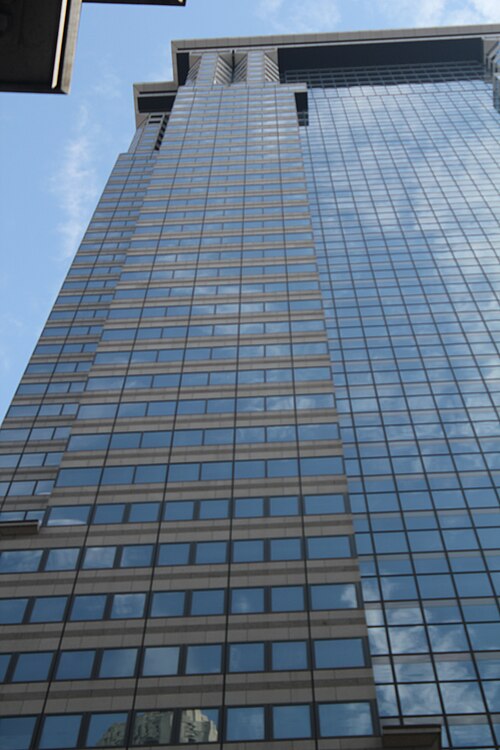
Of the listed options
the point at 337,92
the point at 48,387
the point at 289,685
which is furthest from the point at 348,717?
the point at 337,92

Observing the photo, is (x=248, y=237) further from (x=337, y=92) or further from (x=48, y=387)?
(x=337, y=92)

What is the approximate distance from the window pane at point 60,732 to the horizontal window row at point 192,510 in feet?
33.5

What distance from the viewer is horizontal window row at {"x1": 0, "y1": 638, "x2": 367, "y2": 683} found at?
2923 centimetres

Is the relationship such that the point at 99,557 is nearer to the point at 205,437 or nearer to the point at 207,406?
the point at 205,437

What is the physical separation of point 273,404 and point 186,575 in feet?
43.8

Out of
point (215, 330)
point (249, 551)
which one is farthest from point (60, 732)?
point (215, 330)

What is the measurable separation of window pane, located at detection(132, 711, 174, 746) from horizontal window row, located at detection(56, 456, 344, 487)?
13.0m

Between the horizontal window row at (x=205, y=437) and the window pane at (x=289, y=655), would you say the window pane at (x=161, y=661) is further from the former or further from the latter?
the horizontal window row at (x=205, y=437)

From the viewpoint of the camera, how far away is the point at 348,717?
27344 mm

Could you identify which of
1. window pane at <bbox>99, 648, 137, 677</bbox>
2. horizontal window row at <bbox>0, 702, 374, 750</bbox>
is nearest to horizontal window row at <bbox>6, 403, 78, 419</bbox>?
window pane at <bbox>99, 648, 137, 677</bbox>

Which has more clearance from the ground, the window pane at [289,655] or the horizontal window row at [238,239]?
the horizontal window row at [238,239]

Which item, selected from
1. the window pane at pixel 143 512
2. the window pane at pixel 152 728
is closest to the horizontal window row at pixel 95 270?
the window pane at pixel 143 512

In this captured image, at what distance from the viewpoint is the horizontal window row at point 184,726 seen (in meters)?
27.0

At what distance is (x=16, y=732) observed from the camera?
27438 mm
